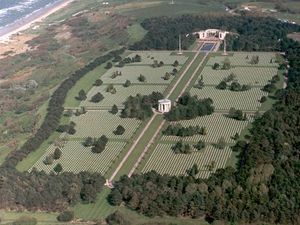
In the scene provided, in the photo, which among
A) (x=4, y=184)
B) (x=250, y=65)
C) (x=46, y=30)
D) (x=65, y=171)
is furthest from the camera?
(x=46, y=30)

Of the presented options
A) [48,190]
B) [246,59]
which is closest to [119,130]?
[48,190]

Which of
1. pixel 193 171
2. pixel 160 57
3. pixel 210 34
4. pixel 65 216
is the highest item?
pixel 65 216

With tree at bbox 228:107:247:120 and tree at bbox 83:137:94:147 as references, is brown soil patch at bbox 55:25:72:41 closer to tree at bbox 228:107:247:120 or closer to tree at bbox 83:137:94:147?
tree at bbox 83:137:94:147

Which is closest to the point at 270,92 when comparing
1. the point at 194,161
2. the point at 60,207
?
the point at 194,161

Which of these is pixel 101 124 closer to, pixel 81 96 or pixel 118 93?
pixel 81 96

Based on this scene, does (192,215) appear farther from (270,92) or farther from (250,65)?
(250,65)

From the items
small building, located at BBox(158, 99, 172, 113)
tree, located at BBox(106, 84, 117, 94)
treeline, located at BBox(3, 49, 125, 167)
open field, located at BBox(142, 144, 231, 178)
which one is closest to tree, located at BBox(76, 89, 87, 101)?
treeline, located at BBox(3, 49, 125, 167)
